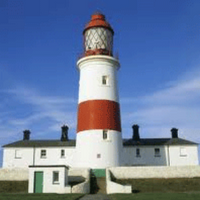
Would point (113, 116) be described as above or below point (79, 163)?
above

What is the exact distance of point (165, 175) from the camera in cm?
2644

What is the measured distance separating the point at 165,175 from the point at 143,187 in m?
3.74

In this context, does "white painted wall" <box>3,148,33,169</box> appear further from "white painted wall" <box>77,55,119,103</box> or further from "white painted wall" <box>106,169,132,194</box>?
"white painted wall" <box>106,169,132,194</box>

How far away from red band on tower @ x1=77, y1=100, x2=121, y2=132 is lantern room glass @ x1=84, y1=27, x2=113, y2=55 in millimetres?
4715

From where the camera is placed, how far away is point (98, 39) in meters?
29.0

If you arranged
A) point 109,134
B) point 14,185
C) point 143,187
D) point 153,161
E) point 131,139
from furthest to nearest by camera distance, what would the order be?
point 131,139 → point 153,161 → point 109,134 → point 14,185 → point 143,187

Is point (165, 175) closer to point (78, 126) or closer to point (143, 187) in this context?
point (143, 187)

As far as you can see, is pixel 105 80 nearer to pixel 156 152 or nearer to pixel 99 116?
pixel 99 116

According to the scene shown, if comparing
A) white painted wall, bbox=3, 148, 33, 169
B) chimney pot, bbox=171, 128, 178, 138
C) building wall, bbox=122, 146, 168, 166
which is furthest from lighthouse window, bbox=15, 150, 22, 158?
chimney pot, bbox=171, 128, 178, 138

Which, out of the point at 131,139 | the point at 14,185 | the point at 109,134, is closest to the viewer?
the point at 14,185

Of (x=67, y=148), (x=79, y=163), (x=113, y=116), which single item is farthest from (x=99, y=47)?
(x=67, y=148)

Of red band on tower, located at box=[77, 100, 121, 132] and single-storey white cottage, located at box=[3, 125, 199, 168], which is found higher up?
red band on tower, located at box=[77, 100, 121, 132]

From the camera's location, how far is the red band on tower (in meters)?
27.5

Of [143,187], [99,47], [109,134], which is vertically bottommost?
[143,187]
